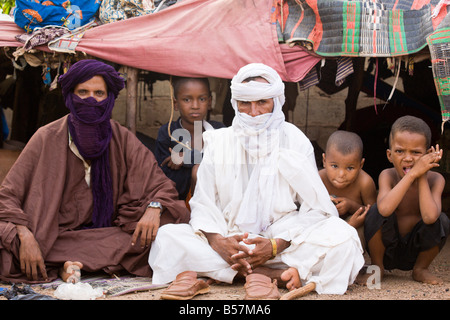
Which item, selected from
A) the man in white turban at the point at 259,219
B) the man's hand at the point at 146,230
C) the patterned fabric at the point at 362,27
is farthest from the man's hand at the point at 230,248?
the patterned fabric at the point at 362,27

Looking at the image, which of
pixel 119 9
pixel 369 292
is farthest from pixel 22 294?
pixel 119 9

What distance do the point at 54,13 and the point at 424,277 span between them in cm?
397

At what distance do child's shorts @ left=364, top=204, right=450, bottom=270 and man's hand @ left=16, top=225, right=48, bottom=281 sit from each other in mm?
2242

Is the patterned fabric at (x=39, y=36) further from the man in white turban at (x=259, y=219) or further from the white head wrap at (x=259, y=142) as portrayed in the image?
the white head wrap at (x=259, y=142)

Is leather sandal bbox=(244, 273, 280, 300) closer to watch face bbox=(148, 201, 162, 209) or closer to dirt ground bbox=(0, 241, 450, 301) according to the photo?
dirt ground bbox=(0, 241, 450, 301)

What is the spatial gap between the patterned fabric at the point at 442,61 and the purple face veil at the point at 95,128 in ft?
8.21

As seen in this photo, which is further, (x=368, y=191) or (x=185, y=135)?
(x=185, y=135)

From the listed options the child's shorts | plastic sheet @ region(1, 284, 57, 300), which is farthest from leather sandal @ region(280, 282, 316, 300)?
plastic sheet @ region(1, 284, 57, 300)

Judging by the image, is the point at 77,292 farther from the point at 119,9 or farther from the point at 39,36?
the point at 119,9

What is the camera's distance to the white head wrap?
4.18 metres

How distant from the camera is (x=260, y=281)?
3734 mm

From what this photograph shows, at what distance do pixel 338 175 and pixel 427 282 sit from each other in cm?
97

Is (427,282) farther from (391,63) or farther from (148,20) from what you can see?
(148,20)

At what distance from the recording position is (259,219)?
13.9 ft
